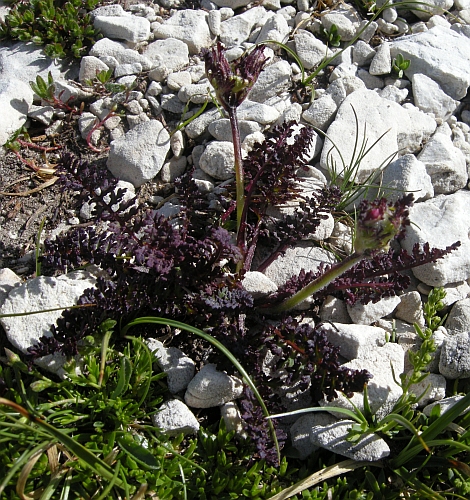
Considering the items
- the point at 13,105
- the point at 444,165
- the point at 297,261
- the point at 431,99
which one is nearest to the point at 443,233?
the point at 444,165

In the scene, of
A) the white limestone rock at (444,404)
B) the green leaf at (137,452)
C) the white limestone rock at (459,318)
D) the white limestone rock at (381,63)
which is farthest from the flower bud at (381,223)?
the white limestone rock at (381,63)

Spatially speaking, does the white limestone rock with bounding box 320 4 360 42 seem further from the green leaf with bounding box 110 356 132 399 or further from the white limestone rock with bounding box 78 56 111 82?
the green leaf with bounding box 110 356 132 399

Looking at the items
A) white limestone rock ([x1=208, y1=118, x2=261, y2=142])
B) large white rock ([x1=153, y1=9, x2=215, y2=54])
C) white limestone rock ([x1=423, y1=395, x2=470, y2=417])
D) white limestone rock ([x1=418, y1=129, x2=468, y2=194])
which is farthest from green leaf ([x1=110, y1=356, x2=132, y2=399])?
large white rock ([x1=153, y1=9, x2=215, y2=54])

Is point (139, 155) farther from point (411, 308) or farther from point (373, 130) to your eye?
point (411, 308)

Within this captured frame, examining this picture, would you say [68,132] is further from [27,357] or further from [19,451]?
[19,451]

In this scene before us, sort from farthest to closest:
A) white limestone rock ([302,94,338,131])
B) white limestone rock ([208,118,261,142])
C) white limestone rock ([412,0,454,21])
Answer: white limestone rock ([412,0,454,21]) < white limestone rock ([302,94,338,131]) < white limestone rock ([208,118,261,142])

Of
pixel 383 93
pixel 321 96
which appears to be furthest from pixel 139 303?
pixel 383 93
